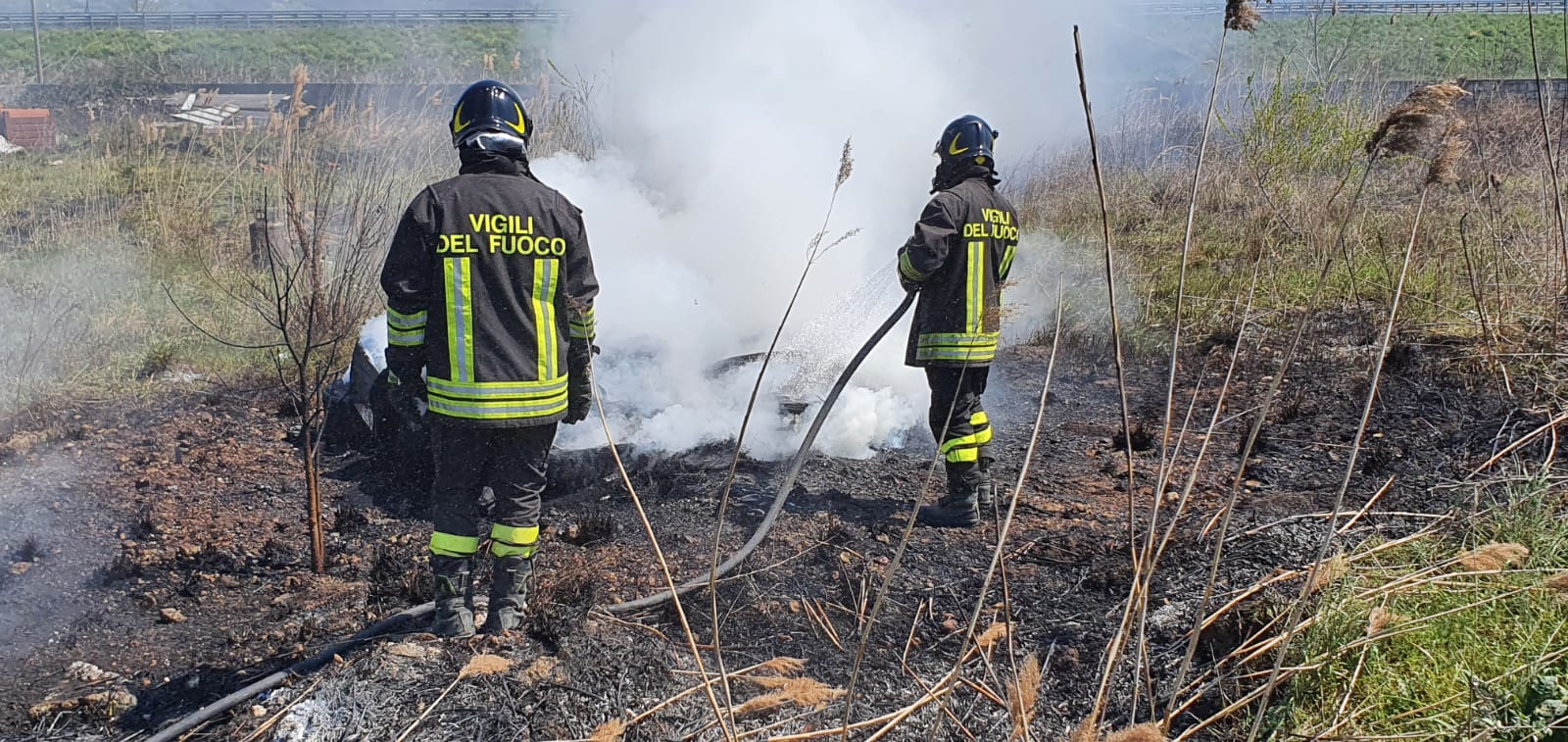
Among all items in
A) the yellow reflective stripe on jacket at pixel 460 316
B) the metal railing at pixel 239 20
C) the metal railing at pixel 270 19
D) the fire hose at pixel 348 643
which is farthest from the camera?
the metal railing at pixel 239 20

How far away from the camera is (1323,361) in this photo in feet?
22.4

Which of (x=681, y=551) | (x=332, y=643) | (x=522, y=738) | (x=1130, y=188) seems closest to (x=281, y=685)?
(x=332, y=643)

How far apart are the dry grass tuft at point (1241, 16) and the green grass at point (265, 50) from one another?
78.9ft

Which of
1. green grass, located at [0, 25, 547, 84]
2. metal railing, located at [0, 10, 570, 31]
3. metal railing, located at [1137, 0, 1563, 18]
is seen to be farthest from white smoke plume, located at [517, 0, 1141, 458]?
metal railing, located at [0, 10, 570, 31]

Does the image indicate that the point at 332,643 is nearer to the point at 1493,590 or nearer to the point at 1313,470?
the point at 1493,590

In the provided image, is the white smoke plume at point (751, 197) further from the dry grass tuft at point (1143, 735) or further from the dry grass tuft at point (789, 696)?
the dry grass tuft at point (1143, 735)

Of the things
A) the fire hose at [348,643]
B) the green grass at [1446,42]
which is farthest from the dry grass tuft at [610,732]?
the green grass at [1446,42]

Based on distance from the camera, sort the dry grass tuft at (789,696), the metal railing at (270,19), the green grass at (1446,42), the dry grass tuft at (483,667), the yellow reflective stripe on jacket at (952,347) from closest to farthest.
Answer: the dry grass tuft at (789,696) → the dry grass tuft at (483,667) → the yellow reflective stripe on jacket at (952,347) → the green grass at (1446,42) → the metal railing at (270,19)

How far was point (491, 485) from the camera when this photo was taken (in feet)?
11.4

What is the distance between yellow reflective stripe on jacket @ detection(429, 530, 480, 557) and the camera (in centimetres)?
339

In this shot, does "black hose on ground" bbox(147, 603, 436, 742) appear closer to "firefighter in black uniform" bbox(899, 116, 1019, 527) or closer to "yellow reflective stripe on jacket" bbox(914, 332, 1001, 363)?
"firefighter in black uniform" bbox(899, 116, 1019, 527)

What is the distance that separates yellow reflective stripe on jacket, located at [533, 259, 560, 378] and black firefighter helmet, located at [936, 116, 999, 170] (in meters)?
2.15

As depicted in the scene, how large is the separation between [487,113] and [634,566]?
5.98ft

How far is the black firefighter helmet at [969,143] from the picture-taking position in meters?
4.69
